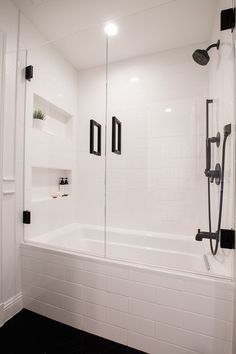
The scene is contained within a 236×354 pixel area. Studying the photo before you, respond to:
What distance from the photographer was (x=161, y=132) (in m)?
2.15

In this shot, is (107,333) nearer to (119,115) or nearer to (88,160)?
(88,160)

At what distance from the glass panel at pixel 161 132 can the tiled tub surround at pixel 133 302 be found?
1.27 ft

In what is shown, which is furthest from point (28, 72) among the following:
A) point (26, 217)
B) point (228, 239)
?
point (228, 239)

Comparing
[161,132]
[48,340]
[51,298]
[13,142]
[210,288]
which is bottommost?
[48,340]

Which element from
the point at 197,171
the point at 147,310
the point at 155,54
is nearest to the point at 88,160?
the point at 197,171

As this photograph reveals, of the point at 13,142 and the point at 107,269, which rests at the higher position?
the point at 13,142

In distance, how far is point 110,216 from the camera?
230 centimetres

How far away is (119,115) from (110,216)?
1156 millimetres

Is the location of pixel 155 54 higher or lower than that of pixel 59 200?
higher

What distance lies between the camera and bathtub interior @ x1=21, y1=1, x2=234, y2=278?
1.85 m

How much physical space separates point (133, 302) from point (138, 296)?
5 cm

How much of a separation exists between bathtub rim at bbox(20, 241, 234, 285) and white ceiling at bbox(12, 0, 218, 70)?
1942 mm

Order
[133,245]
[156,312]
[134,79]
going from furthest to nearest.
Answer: [134,79] < [133,245] < [156,312]

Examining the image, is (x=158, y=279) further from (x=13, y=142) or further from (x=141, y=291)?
(x=13, y=142)
